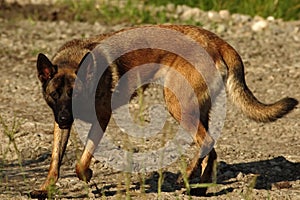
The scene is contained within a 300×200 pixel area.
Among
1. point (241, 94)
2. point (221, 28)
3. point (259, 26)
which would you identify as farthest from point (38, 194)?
point (259, 26)

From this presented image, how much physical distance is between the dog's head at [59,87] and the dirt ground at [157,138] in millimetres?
219

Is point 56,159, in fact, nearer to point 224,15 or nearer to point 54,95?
point 54,95

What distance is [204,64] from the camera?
254 inches

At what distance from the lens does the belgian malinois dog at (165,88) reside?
6.32 metres

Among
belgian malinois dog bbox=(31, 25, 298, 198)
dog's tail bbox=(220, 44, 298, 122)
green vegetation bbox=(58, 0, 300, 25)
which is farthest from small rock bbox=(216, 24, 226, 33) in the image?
dog's tail bbox=(220, 44, 298, 122)

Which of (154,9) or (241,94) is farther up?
(154,9)

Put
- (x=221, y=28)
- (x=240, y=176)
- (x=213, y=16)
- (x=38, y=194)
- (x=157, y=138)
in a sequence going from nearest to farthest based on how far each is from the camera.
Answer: (x=38, y=194)
(x=240, y=176)
(x=157, y=138)
(x=221, y=28)
(x=213, y=16)

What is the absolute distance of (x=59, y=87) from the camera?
20.6 ft

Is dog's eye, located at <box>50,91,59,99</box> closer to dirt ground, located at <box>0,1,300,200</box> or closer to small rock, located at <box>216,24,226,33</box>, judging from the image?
dirt ground, located at <box>0,1,300,200</box>

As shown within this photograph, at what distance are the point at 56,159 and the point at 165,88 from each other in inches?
41.2

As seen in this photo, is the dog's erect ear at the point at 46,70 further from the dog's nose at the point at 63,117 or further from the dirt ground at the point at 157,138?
the dirt ground at the point at 157,138

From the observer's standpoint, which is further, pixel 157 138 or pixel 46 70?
pixel 157 138

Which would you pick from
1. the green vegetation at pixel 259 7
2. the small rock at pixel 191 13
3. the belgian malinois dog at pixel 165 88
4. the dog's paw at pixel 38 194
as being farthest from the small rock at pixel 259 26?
the dog's paw at pixel 38 194

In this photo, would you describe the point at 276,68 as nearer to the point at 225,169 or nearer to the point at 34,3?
the point at 225,169
